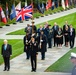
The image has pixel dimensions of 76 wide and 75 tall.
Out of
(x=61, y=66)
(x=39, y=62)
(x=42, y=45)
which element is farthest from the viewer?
(x=42, y=45)

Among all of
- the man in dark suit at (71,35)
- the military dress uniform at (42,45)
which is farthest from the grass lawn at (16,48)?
the man in dark suit at (71,35)

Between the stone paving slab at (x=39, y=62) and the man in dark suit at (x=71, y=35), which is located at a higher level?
the man in dark suit at (x=71, y=35)

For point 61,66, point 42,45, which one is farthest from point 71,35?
point 61,66

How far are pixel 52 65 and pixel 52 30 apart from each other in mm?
6069

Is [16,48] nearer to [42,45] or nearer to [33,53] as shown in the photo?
[42,45]

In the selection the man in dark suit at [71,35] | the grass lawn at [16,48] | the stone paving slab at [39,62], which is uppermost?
the man in dark suit at [71,35]

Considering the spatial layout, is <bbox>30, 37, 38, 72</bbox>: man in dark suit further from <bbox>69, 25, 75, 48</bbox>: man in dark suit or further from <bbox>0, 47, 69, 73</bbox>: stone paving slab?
<bbox>69, 25, 75, 48</bbox>: man in dark suit

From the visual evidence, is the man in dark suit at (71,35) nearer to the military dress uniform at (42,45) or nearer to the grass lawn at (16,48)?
the grass lawn at (16,48)

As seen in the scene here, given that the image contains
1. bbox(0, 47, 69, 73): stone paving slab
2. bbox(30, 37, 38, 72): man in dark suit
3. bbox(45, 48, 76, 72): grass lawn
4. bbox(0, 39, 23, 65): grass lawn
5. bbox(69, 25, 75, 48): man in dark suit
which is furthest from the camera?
bbox(69, 25, 75, 48): man in dark suit

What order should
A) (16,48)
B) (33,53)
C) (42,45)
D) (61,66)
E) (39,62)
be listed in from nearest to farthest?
(33,53)
(61,66)
(39,62)
(42,45)
(16,48)

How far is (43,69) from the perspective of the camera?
17688 millimetres

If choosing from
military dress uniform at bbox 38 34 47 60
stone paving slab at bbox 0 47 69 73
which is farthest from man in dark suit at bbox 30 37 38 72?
military dress uniform at bbox 38 34 47 60

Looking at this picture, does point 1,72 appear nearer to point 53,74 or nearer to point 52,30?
point 53,74

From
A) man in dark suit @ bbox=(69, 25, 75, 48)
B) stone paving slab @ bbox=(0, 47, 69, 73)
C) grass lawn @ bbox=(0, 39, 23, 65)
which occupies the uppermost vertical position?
man in dark suit @ bbox=(69, 25, 75, 48)
